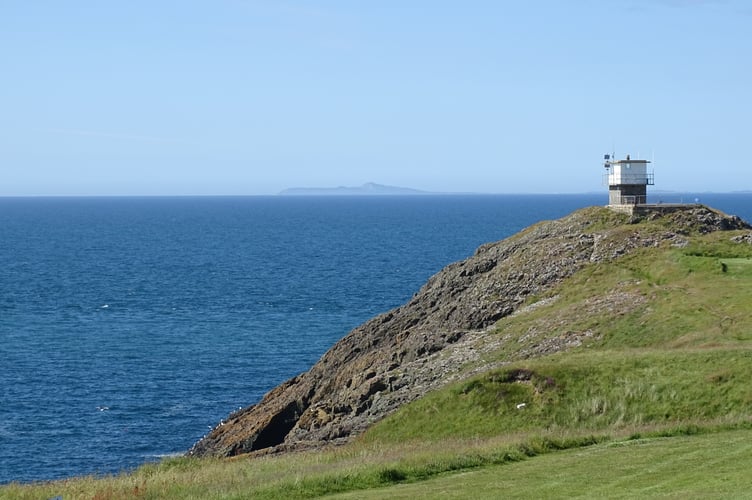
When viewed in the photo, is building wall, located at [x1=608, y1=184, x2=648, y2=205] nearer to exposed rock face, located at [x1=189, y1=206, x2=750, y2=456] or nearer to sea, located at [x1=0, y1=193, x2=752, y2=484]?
exposed rock face, located at [x1=189, y1=206, x2=750, y2=456]

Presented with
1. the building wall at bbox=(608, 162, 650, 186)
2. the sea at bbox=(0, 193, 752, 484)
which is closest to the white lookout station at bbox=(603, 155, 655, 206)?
the building wall at bbox=(608, 162, 650, 186)

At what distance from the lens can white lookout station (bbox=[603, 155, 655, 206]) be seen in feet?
225

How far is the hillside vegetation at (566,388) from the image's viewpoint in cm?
2869

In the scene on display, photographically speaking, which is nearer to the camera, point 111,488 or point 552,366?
point 111,488

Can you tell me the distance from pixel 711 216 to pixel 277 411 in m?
30.8

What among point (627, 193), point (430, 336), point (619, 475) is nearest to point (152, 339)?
point (430, 336)

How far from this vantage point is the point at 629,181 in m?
68.8

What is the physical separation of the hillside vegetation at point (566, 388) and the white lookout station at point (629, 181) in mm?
2514

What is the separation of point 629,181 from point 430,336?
21430mm

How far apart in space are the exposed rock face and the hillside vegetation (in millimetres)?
183

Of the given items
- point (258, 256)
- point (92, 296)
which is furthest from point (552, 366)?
point (258, 256)

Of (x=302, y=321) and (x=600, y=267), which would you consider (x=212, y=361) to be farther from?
(x=600, y=267)

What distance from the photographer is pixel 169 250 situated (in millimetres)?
186125

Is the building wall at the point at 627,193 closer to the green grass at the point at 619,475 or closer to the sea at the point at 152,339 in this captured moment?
the sea at the point at 152,339
